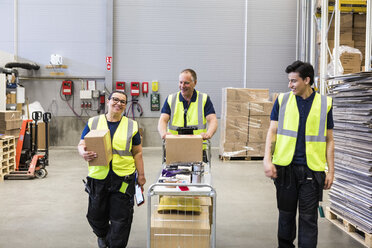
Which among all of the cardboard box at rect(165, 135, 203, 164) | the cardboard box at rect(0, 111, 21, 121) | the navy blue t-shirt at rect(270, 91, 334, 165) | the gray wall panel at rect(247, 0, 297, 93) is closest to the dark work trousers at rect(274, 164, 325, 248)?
the navy blue t-shirt at rect(270, 91, 334, 165)

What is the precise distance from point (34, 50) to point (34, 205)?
25.3 feet

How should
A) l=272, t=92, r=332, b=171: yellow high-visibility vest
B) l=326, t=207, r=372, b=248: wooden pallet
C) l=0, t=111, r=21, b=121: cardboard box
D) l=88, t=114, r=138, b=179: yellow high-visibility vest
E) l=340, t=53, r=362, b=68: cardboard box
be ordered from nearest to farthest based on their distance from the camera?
1. l=272, t=92, r=332, b=171: yellow high-visibility vest
2. l=88, t=114, r=138, b=179: yellow high-visibility vest
3. l=326, t=207, r=372, b=248: wooden pallet
4. l=0, t=111, r=21, b=121: cardboard box
5. l=340, t=53, r=362, b=68: cardboard box

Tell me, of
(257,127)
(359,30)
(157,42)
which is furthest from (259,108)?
(157,42)

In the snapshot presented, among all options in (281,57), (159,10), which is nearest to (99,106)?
(159,10)

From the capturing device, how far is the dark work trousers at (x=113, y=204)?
3.36 meters

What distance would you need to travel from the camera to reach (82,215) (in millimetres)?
5195

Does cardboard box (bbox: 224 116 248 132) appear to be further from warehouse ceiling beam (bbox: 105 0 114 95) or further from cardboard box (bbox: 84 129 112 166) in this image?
cardboard box (bbox: 84 129 112 166)

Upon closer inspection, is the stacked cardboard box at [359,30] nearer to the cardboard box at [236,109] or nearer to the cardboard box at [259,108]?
the cardboard box at [259,108]

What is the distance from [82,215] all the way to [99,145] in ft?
8.11

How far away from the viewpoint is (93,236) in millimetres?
4371

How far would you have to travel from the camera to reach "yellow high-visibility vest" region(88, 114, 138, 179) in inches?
132

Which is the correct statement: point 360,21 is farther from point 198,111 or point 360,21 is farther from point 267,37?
point 198,111

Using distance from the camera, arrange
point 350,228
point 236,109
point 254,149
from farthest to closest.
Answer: point 254,149 < point 236,109 < point 350,228

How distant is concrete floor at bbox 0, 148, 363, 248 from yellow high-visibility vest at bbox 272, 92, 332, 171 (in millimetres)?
1397
